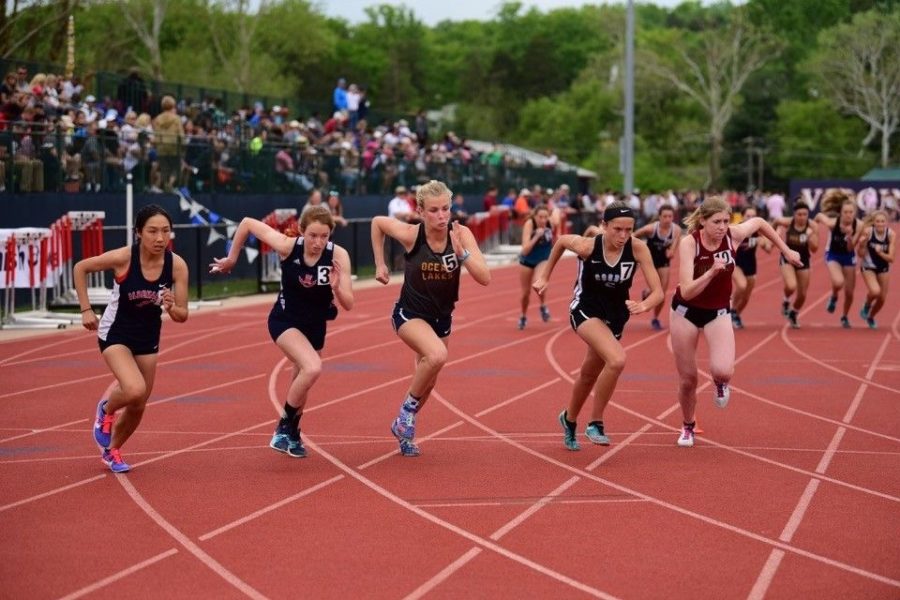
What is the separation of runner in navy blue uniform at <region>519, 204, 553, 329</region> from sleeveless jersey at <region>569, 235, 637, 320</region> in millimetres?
10231

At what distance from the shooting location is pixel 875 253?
20.3 m

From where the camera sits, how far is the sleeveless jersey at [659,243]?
67.4ft

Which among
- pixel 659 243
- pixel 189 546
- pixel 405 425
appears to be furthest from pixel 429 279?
pixel 659 243

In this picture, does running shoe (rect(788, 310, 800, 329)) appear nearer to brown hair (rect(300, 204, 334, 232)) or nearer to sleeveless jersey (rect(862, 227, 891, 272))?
sleeveless jersey (rect(862, 227, 891, 272))

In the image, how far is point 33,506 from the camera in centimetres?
898

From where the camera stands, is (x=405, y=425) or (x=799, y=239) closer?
(x=405, y=425)

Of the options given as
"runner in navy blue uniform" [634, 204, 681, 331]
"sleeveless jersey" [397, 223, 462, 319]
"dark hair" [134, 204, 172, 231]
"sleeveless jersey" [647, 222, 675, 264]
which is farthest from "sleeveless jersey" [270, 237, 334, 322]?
"sleeveless jersey" [647, 222, 675, 264]

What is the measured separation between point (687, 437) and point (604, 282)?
139 cm

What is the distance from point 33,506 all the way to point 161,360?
843cm

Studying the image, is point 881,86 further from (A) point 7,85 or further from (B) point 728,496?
(B) point 728,496

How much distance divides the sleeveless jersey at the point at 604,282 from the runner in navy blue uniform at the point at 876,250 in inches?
396

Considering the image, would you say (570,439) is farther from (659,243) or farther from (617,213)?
(659,243)

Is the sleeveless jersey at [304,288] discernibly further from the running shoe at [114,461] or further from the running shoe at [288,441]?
the running shoe at [114,461]

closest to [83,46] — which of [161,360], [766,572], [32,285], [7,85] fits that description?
[7,85]
